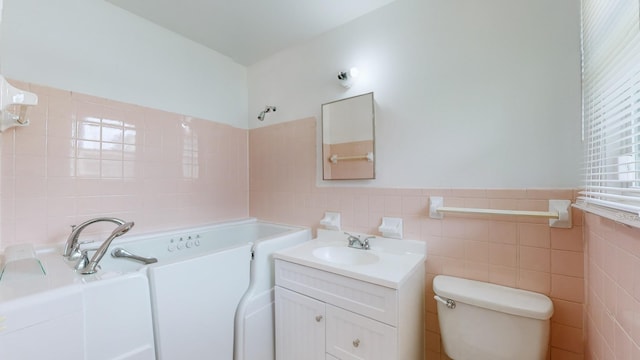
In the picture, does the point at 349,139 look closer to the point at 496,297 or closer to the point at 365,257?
the point at 365,257

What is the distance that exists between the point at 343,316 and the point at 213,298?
0.74 m

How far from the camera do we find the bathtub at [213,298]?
3.93ft

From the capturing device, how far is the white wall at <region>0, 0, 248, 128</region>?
1418 millimetres

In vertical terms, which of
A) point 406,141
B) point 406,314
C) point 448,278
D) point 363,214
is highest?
point 406,141

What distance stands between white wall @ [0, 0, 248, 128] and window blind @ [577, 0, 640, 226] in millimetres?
2506

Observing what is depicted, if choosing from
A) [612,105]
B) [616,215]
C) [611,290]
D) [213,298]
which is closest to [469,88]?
[612,105]

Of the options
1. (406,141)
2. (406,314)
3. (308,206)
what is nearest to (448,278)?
(406,314)

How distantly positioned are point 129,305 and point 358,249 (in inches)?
48.8

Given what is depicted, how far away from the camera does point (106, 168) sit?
1.69 meters

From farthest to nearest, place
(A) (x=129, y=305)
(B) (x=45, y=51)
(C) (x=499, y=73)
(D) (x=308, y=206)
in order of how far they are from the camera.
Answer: (D) (x=308, y=206) → (B) (x=45, y=51) → (C) (x=499, y=73) → (A) (x=129, y=305)

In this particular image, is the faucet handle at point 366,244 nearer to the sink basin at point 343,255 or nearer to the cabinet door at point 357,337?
the sink basin at point 343,255

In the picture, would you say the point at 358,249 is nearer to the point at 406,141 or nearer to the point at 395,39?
the point at 406,141

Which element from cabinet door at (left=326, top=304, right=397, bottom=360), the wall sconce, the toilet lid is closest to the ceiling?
the wall sconce

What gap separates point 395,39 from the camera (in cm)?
164
